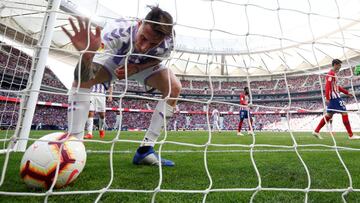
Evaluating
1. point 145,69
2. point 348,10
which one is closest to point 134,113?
point 348,10

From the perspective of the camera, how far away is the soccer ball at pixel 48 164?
1753mm

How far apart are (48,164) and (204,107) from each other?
28.0 m

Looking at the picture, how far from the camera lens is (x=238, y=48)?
33250 mm

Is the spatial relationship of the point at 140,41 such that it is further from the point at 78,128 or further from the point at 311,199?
the point at 311,199

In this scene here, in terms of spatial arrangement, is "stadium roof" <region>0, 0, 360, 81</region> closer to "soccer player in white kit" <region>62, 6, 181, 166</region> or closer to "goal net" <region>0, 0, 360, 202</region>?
"goal net" <region>0, 0, 360, 202</region>

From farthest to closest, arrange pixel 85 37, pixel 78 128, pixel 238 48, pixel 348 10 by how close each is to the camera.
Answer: pixel 238 48
pixel 348 10
pixel 78 128
pixel 85 37

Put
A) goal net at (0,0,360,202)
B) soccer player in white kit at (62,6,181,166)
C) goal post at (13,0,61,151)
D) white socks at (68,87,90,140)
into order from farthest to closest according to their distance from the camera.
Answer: goal post at (13,0,61,151)
white socks at (68,87,90,140)
soccer player in white kit at (62,6,181,166)
goal net at (0,0,360,202)

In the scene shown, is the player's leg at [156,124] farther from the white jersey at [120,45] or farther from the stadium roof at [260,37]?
the stadium roof at [260,37]

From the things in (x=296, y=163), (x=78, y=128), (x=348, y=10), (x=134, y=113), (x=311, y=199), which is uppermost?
(x=348, y=10)

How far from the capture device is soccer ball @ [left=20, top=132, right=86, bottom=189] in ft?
5.75

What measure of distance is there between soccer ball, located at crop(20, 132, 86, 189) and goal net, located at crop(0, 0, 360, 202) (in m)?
0.07

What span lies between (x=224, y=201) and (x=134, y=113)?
29.0 m

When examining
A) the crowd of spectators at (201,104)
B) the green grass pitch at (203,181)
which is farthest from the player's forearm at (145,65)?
the crowd of spectators at (201,104)

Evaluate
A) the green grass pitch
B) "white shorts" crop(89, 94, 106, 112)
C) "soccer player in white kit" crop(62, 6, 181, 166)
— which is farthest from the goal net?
"white shorts" crop(89, 94, 106, 112)
